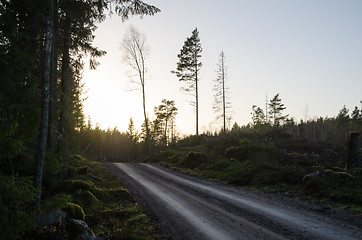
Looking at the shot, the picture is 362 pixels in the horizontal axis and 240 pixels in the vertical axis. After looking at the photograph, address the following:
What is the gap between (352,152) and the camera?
44.4 ft

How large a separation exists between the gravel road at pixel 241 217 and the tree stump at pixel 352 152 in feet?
23.1

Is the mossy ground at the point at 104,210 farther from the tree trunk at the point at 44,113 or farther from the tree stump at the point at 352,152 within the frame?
the tree stump at the point at 352,152

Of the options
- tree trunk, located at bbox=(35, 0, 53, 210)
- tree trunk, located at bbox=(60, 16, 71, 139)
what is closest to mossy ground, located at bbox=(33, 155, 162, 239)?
tree trunk, located at bbox=(35, 0, 53, 210)

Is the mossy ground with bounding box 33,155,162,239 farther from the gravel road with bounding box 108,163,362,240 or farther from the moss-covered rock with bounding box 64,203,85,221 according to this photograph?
the gravel road with bounding box 108,163,362,240

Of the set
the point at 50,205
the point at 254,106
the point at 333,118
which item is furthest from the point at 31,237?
the point at 333,118

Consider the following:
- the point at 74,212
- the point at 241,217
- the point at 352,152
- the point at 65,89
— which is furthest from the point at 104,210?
the point at 352,152

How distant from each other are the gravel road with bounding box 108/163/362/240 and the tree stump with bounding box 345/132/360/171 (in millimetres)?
7052

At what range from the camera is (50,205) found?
18.5ft

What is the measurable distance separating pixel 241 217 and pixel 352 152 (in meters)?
10.9

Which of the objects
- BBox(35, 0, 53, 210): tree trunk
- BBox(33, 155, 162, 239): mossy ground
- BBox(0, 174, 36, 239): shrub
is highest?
BBox(35, 0, 53, 210): tree trunk

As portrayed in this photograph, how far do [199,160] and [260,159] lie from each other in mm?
6345

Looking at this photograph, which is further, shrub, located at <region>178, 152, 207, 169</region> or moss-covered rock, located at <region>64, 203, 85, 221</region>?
shrub, located at <region>178, 152, 207, 169</region>

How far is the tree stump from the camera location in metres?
13.4

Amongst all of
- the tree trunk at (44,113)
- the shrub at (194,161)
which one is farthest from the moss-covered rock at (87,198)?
the shrub at (194,161)
